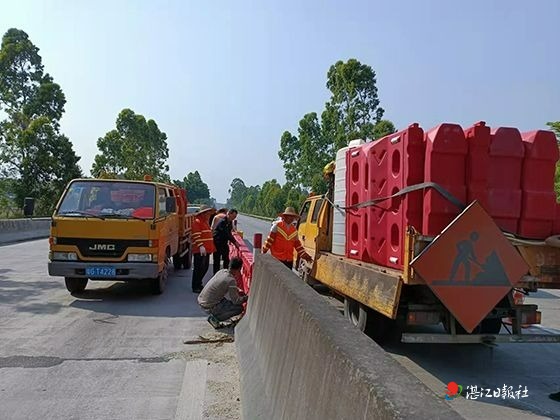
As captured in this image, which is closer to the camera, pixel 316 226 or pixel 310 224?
pixel 316 226

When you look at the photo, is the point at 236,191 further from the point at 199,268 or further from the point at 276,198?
the point at 199,268

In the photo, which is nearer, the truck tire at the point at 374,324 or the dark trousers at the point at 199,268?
the truck tire at the point at 374,324

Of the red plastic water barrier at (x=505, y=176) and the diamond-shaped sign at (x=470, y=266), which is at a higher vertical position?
the red plastic water barrier at (x=505, y=176)

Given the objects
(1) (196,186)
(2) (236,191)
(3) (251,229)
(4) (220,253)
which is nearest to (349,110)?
(3) (251,229)

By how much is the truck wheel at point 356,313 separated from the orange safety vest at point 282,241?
7.84 ft

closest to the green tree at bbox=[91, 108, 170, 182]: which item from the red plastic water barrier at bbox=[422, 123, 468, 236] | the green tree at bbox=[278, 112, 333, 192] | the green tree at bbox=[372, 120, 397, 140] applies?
the green tree at bbox=[278, 112, 333, 192]

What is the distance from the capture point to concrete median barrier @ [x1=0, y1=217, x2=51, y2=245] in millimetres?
23516

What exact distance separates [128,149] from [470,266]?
54.6 metres

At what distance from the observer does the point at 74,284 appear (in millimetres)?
10336

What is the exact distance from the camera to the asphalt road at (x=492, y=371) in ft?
16.7

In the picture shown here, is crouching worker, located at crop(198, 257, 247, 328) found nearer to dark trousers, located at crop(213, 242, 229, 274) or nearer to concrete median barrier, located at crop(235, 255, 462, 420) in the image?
concrete median barrier, located at crop(235, 255, 462, 420)

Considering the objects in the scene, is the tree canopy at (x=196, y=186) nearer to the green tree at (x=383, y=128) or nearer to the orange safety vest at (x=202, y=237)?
the green tree at (x=383, y=128)

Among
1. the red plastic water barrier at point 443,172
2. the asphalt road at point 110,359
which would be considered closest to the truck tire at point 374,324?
the red plastic water barrier at point 443,172

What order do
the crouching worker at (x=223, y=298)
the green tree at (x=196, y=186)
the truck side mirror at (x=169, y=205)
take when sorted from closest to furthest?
1. the crouching worker at (x=223, y=298)
2. the truck side mirror at (x=169, y=205)
3. the green tree at (x=196, y=186)
